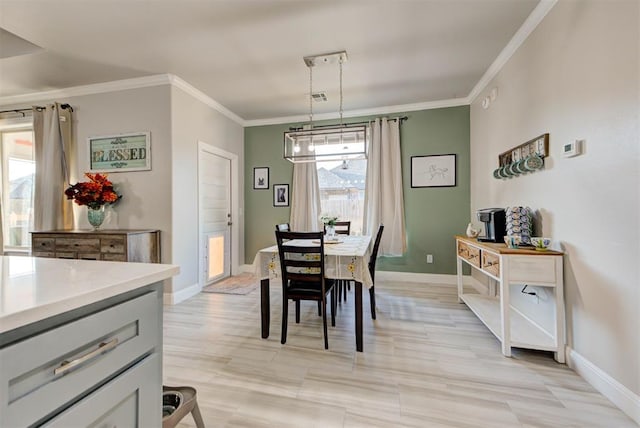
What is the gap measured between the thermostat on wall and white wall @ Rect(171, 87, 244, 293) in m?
3.67

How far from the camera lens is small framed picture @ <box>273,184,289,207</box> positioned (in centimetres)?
475

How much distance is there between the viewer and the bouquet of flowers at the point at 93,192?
3016 millimetres

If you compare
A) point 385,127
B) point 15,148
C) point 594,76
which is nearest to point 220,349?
point 594,76

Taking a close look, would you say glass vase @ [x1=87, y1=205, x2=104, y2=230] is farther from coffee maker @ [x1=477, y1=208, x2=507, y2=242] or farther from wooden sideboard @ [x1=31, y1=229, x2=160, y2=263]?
coffee maker @ [x1=477, y1=208, x2=507, y2=242]

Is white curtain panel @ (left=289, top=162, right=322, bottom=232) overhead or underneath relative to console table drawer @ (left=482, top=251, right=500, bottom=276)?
overhead

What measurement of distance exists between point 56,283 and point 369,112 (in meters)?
4.22

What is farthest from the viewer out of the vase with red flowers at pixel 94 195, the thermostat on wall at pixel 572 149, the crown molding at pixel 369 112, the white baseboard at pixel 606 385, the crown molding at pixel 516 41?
the crown molding at pixel 369 112

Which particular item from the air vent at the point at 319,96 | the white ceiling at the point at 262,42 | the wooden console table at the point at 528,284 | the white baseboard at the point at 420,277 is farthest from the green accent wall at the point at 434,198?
the wooden console table at the point at 528,284

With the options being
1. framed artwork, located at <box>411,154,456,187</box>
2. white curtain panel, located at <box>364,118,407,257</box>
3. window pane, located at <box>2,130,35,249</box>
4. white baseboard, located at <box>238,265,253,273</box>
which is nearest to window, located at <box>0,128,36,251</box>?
window pane, located at <box>2,130,35,249</box>

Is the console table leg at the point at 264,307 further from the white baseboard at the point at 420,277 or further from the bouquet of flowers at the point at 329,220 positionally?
the white baseboard at the point at 420,277

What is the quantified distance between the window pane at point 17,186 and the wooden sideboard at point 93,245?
4.37 feet

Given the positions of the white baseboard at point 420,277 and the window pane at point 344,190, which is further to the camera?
the window pane at point 344,190

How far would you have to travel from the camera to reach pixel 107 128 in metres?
3.43

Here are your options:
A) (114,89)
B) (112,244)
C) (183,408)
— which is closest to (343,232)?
(112,244)
